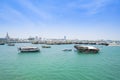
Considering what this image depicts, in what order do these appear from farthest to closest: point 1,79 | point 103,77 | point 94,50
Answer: point 94,50, point 103,77, point 1,79

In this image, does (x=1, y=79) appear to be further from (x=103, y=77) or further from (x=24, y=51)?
(x=24, y=51)

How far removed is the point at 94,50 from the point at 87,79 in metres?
39.8

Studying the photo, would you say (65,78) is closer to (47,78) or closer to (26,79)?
(47,78)

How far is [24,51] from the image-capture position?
2456 inches

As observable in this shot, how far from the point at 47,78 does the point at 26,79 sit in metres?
2.65

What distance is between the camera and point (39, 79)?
2127cm

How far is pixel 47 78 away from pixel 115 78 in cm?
864

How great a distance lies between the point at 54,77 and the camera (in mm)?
22375

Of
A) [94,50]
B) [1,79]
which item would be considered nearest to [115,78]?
[1,79]

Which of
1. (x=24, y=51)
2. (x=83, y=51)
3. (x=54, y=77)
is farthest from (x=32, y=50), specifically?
(x=54, y=77)

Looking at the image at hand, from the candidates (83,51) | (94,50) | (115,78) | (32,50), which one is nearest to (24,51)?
(32,50)

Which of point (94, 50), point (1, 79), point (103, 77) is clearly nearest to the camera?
point (1, 79)

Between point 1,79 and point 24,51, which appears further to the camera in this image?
point 24,51

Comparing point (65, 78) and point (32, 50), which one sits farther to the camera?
point (32, 50)
